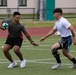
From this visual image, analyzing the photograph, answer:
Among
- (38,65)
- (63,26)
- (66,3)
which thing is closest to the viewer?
(63,26)

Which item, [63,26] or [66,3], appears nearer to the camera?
[63,26]

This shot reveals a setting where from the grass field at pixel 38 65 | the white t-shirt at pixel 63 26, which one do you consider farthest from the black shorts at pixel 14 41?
the white t-shirt at pixel 63 26

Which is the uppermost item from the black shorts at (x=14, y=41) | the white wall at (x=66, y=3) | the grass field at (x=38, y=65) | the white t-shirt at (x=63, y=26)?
the white t-shirt at (x=63, y=26)

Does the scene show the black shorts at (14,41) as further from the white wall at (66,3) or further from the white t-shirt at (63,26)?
the white wall at (66,3)

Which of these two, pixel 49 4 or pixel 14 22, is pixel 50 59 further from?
pixel 49 4

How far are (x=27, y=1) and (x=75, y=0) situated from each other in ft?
21.6

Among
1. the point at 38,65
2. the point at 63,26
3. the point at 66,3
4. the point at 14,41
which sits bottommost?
the point at 66,3

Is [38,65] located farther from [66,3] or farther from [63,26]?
[66,3]

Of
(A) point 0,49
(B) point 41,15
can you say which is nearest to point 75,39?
(A) point 0,49

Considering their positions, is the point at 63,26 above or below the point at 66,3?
above

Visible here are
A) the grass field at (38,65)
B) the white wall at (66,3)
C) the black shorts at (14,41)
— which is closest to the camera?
the grass field at (38,65)

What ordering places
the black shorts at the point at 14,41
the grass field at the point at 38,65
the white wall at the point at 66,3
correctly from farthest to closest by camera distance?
the white wall at the point at 66,3
the black shorts at the point at 14,41
the grass field at the point at 38,65

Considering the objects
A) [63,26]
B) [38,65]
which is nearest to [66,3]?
[38,65]

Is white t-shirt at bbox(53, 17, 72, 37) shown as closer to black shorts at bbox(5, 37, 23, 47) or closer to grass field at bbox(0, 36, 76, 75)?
grass field at bbox(0, 36, 76, 75)
